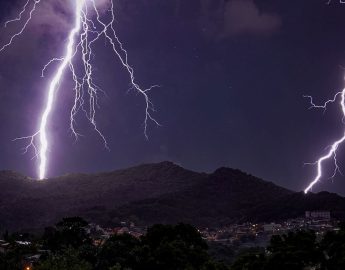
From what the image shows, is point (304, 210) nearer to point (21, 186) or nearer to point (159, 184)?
point (159, 184)

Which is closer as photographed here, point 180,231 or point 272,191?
point 180,231

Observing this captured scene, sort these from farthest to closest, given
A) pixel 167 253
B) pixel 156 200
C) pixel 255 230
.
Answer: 1. pixel 156 200
2. pixel 255 230
3. pixel 167 253

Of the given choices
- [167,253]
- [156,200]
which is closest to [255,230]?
[156,200]

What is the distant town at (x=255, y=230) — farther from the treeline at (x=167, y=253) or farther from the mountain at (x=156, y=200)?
the treeline at (x=167, y=253)

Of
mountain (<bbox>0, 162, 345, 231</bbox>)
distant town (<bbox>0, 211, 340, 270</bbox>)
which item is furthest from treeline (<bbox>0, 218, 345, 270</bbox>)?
mountain (<bbox>0, 162, 345, 231</bbox>)

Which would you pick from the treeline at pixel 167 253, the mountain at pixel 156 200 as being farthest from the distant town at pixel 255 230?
the treeline at pixel 167 253

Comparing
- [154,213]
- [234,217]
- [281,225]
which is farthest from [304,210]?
[154,213]

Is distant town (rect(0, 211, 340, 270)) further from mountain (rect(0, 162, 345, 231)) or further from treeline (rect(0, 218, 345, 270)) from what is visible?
treeline (rect(0, 218, 345, 270))

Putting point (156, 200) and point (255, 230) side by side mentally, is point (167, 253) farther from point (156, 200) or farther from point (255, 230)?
point (156, 200)
